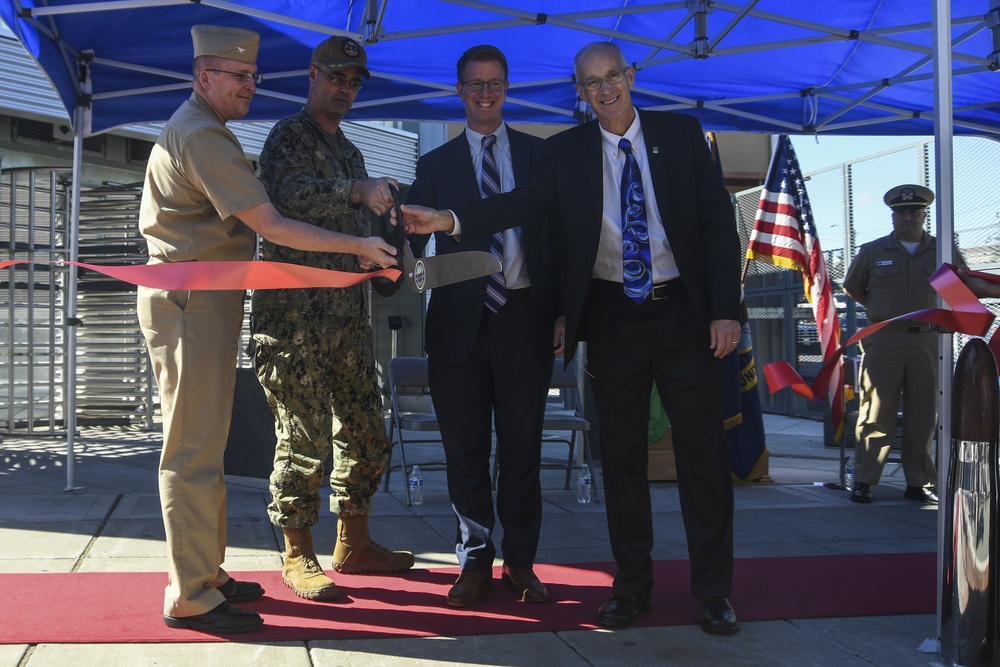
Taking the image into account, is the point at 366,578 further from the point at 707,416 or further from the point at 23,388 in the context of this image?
the point at 23,388

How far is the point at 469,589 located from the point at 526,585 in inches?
9.3

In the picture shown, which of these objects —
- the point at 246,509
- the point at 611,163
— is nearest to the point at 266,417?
the point at 246,509

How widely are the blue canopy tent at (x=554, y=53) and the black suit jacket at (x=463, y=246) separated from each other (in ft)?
5.47

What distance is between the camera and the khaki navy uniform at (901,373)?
20.9 ft

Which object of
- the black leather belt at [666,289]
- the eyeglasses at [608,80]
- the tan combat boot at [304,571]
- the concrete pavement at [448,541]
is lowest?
the concrete pavement at [448,541]

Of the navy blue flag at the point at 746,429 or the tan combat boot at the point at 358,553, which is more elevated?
the navy blue flag at the point at 746,429

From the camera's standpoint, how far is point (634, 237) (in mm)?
3455

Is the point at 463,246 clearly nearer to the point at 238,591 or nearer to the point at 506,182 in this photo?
the point at 506,182

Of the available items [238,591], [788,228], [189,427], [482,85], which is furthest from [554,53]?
[238,591]

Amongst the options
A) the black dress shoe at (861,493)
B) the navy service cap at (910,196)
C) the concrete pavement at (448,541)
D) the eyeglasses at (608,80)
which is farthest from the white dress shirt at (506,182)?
the navy service cap at (910,196)

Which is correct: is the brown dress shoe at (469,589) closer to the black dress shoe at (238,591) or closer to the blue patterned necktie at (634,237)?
the black dress shoe at (238,591)

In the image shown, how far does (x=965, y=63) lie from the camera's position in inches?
256

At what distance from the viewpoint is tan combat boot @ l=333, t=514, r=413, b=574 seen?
4117mm

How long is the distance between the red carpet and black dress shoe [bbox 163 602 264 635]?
38 millimetres
